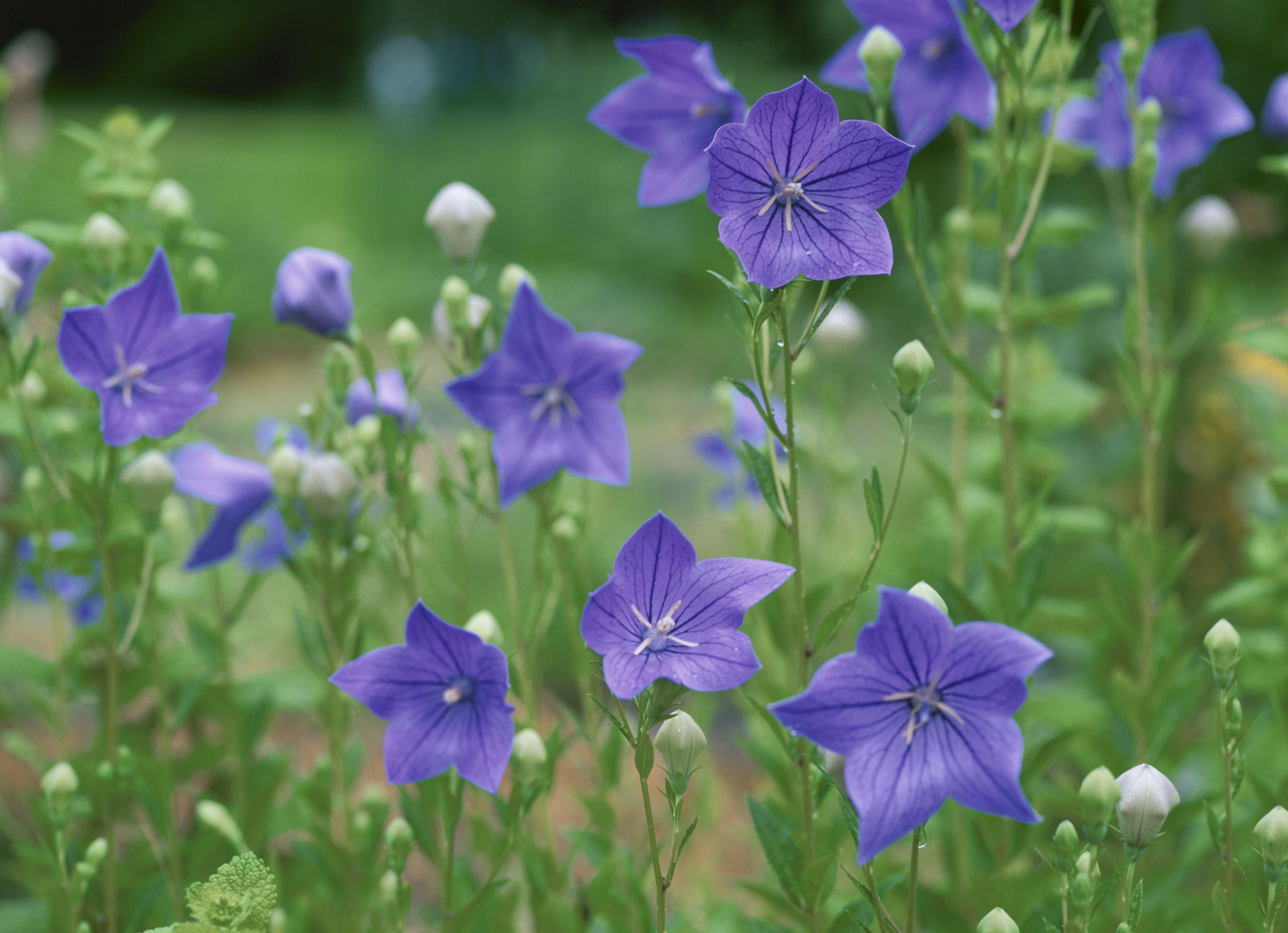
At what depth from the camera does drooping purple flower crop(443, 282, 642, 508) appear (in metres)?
1.29

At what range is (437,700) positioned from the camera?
3.79 ft

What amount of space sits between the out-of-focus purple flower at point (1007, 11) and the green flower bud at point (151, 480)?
1117mm

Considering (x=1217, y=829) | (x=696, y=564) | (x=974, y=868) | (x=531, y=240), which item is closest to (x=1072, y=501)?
(x=974, y=868)

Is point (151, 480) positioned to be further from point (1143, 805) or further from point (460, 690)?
point (1143, 805)

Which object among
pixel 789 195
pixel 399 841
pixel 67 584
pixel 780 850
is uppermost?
pixel 789 195

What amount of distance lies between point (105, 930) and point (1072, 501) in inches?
110

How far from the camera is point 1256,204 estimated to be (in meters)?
2.97

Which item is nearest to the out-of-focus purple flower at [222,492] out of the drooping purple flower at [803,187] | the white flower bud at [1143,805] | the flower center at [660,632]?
the flower center at [660,632]

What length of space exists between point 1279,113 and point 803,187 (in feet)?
A: 3.82

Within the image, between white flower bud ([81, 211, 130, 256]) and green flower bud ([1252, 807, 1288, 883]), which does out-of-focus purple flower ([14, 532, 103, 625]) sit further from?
green flower bud ([1252, 807, 1288, 883])

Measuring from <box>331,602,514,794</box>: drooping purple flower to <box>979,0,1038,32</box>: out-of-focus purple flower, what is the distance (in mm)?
841

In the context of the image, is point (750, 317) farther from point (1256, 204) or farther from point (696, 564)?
point (1256, 204)

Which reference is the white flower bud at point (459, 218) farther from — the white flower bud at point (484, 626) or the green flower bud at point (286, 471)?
the white flower bud at point (484, 626)

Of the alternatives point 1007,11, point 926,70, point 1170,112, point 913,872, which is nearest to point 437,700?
point 913,872
